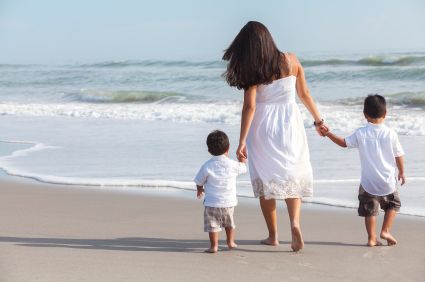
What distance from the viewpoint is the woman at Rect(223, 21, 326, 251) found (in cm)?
471

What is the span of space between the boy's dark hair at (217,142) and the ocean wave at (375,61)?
20350mm

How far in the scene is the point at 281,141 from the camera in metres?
4.79

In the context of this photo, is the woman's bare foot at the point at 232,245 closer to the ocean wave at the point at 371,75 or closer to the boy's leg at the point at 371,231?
the boy's leg at the point at 371,231

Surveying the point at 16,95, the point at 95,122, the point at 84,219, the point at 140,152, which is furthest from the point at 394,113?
the point at 16,95

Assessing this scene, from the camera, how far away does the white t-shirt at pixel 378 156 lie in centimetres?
496

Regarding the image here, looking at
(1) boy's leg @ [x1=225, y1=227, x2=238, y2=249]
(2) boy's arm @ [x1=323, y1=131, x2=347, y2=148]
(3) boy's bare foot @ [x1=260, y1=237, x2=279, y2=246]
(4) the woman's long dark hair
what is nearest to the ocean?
(2) boy's arm @ [x1=323, y1=131, x2=347, y2=148]

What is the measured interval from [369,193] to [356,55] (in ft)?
82.5

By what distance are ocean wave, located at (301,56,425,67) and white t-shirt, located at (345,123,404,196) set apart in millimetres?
20019

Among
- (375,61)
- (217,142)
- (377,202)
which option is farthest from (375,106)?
(375,61)

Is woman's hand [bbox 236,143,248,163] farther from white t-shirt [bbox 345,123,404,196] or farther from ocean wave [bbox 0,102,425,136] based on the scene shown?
ocean wave [bbox 0,102,425,136]


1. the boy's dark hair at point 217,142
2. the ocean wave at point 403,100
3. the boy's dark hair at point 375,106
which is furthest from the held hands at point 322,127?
the ocean wave at point 403,100

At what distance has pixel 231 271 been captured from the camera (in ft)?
14.1

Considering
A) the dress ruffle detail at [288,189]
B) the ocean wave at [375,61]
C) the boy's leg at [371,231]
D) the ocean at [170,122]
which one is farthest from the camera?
the ocean wave at [375,61]

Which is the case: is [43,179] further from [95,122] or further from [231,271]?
[95,122]
